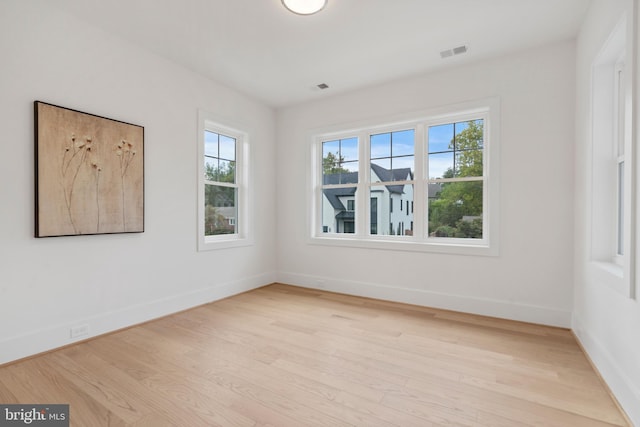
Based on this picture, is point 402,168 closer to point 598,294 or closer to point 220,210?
point 598,294

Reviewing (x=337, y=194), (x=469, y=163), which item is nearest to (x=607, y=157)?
(x=469, y=163)

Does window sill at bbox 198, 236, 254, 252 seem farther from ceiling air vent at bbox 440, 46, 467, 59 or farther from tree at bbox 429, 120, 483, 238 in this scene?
ceiling air vent at bbox 440, 46, 467, 59

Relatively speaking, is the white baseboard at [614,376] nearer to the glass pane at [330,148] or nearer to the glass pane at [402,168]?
the glass pane at [402,168]

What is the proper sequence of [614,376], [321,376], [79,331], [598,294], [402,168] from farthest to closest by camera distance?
1. [402,168]
2. [79,331]
3. [598,294]
4. [321,376]
5. [614,376]

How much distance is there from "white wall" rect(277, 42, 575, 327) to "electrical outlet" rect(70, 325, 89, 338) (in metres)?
3.03

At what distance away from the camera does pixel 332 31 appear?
9.62 ft

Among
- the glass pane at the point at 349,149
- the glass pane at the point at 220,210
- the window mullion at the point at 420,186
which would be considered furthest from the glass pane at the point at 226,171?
the window mullion at the point at 420,186

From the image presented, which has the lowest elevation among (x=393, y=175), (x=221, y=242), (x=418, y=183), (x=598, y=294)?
(x=598, y=294)

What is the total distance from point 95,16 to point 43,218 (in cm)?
177

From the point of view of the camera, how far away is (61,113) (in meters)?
2.61

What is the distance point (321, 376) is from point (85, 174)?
2583 mm

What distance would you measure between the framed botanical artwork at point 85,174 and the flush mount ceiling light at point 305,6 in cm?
188

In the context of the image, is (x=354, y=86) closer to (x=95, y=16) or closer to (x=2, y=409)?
(x=95, y=16)

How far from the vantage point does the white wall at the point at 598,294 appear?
1776mm
